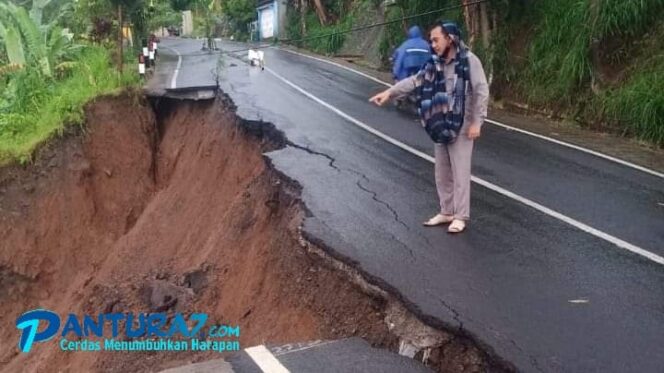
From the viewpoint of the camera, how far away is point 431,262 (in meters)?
5.37

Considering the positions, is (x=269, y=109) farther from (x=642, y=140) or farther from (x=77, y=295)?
(x=642, y=140)

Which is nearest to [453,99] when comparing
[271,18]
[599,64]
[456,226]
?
[456,226]

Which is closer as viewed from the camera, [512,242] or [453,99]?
[453,99]

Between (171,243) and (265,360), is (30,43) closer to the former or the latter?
(171,243)

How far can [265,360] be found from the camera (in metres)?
4.25

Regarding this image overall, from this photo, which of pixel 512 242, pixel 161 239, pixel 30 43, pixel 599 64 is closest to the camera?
pixel 512 242

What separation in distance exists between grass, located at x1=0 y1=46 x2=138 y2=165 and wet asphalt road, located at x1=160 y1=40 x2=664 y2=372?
508 cm

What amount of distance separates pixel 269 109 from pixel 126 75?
468 cm

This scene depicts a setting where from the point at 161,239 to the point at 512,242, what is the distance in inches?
260

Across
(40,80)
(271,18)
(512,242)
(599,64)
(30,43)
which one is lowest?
(512,242)

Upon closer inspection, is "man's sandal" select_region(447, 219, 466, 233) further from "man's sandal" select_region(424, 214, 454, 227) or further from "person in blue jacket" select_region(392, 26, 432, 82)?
"person in blue jacket" select_region(392, 26, 432, 82)

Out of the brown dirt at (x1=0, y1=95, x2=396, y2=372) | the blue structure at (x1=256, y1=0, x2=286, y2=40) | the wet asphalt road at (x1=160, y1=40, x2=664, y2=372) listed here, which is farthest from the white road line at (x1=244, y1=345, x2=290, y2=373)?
the blue structure at (x1=256, y1=0, x2=286, y2=40)

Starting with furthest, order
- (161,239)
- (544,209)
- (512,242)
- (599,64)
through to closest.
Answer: (599,64) → (161,239) → (544,209) → (512,242)

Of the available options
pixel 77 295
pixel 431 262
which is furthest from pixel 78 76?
pixel 431 262
